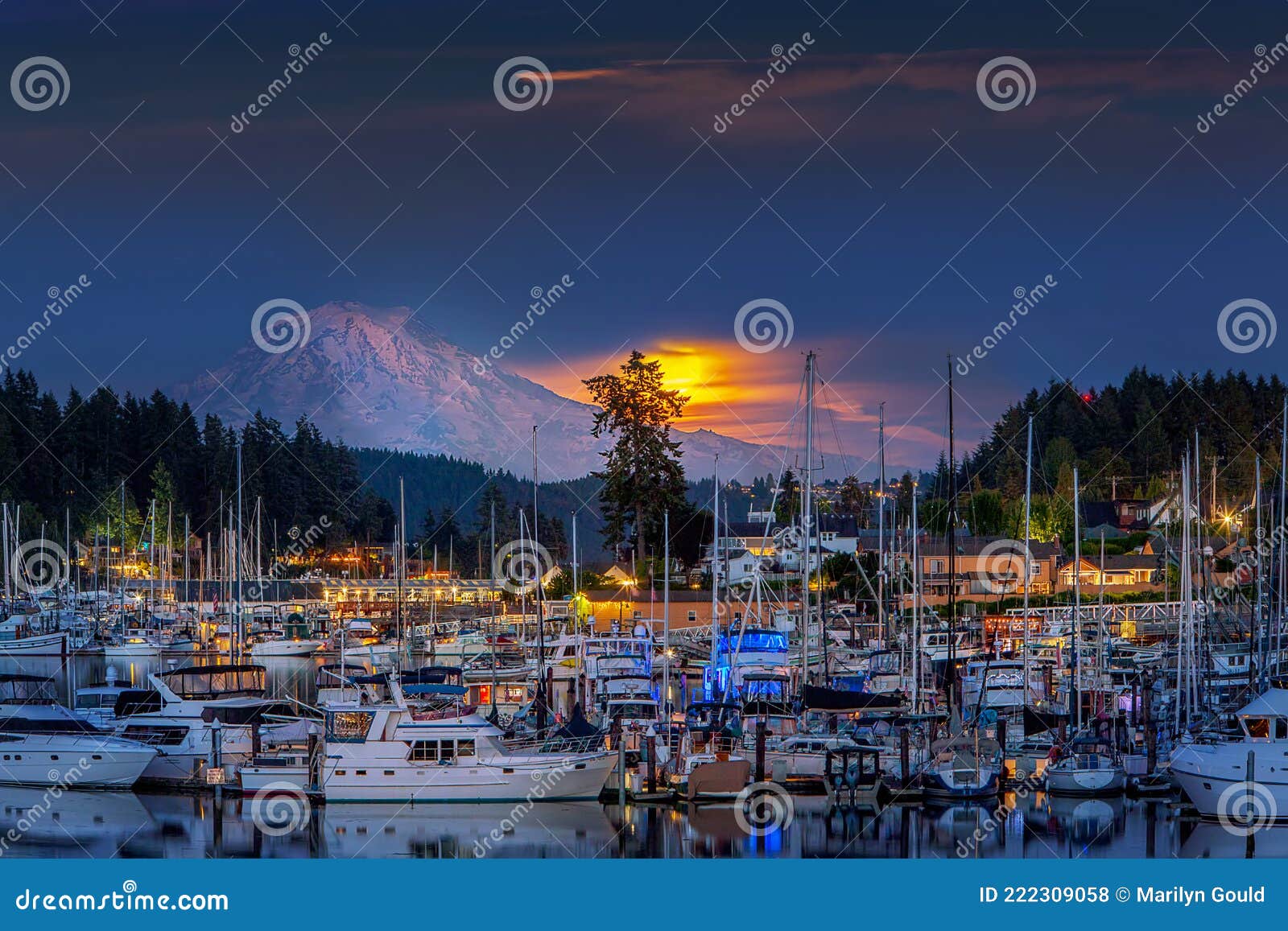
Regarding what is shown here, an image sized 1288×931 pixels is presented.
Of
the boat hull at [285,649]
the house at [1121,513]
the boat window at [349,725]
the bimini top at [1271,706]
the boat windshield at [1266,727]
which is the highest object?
the house at [1121,513]

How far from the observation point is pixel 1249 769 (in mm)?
36156

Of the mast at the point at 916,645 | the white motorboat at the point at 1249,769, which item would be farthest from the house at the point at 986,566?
the white motorboat at the point at 1249,769

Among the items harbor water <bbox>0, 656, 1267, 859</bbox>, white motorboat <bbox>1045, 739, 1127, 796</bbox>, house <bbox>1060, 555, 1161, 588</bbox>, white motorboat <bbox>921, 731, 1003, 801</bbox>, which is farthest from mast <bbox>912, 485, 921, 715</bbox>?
house <bbox>1060, 555, 1161, 588</bbox>

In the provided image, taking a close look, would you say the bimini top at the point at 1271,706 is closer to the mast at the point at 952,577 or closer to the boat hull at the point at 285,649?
the mast at the point at 952,577

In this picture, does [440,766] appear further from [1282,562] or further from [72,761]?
[1282,562]

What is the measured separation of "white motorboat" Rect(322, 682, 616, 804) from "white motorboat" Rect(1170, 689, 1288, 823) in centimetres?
1430

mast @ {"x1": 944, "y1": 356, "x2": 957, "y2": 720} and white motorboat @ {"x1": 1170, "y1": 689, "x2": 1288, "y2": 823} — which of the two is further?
mast @ {"x1": 944, "y1": 356, "x2": 957, "y2": 720}

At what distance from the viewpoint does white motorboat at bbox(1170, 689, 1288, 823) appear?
120 feet

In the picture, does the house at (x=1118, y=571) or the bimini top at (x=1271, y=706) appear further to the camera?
the house at (x=1118, y=571)

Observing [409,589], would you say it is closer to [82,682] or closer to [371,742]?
[82,682]

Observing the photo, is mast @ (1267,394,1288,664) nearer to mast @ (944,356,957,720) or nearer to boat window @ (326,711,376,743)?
mast @ (944,356,957,720)

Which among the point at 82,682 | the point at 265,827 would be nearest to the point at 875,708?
the point at 265,827

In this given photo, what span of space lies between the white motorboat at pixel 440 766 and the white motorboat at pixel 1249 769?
14.3 meters

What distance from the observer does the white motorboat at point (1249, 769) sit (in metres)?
36.4
